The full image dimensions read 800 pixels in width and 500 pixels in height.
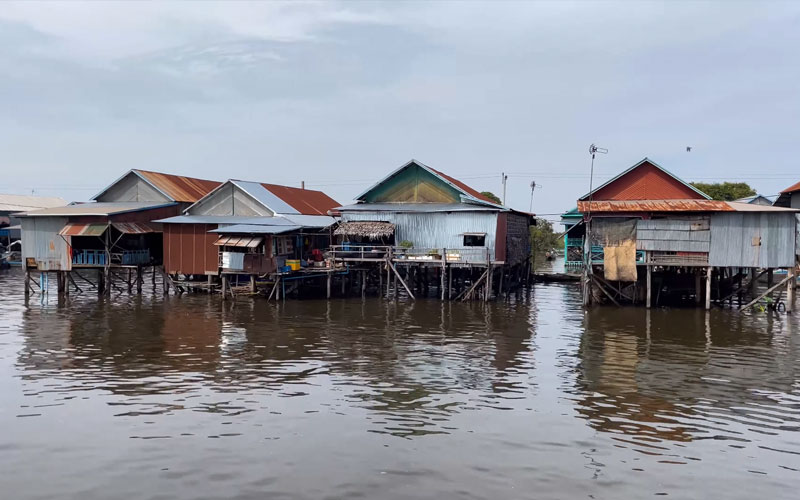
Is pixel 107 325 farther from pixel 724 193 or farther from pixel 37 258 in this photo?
pixel 724 193

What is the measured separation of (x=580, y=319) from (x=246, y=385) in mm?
17224

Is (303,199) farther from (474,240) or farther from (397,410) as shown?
(397,410)

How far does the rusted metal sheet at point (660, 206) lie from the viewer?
30925 millimetres

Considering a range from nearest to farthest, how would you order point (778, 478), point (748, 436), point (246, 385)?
point (778, 478) < point (748, 436) < point (246, 385)

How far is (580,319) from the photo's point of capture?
2967 centimetres

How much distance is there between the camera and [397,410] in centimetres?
1531

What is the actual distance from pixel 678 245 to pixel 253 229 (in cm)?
2126

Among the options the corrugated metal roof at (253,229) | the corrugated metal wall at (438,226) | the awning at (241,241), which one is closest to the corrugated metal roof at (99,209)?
the corrugated metal roof at (253,229)

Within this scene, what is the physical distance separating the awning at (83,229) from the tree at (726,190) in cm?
5460

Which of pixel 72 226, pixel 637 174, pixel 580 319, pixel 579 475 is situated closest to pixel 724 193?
pixel 637 174

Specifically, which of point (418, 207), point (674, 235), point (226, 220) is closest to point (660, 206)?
point (674, 235)

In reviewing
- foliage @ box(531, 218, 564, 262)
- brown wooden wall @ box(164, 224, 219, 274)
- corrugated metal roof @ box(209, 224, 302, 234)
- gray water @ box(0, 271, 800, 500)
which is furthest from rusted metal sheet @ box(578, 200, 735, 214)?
foliage @ box(531, 218, 564, 262)

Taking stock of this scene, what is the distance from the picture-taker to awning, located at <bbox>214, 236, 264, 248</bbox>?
1337 inches

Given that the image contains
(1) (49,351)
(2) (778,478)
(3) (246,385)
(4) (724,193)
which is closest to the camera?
(2) (778,478)
